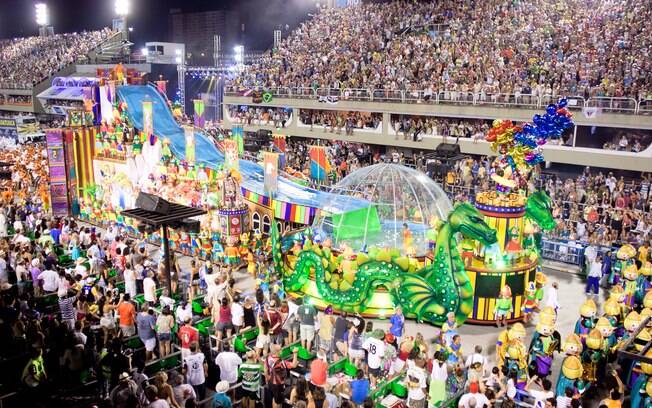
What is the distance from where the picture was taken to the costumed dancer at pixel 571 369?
8.84 m

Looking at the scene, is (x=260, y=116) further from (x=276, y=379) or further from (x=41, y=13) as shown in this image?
(x=41, y=13)

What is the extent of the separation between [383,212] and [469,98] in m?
11.7

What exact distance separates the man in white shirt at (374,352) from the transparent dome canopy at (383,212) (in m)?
4.87

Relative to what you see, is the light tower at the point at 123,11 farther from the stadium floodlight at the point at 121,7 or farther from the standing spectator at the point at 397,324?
the standing spectator at the point at 397,324

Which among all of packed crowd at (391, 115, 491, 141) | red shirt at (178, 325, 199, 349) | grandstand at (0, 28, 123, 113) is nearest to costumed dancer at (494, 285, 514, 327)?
red shirt at (178, 325, 199, 349)

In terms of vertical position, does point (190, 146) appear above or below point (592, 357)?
above

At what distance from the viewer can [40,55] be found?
54156mm

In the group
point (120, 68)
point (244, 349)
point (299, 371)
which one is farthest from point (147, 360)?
point (120, 68)

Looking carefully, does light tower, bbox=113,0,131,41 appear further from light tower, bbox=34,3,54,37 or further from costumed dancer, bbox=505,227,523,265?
costumed dancer, bbox=505,227,523,265

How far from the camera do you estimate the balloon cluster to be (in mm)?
13258

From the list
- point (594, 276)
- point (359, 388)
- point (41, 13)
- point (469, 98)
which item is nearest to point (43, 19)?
point (41, 13)

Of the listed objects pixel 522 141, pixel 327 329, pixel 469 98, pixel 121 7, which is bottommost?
pixel 327 329

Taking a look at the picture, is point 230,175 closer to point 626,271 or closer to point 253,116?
point 626,271

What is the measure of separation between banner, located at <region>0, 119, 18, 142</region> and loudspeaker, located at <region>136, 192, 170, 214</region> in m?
22.9
